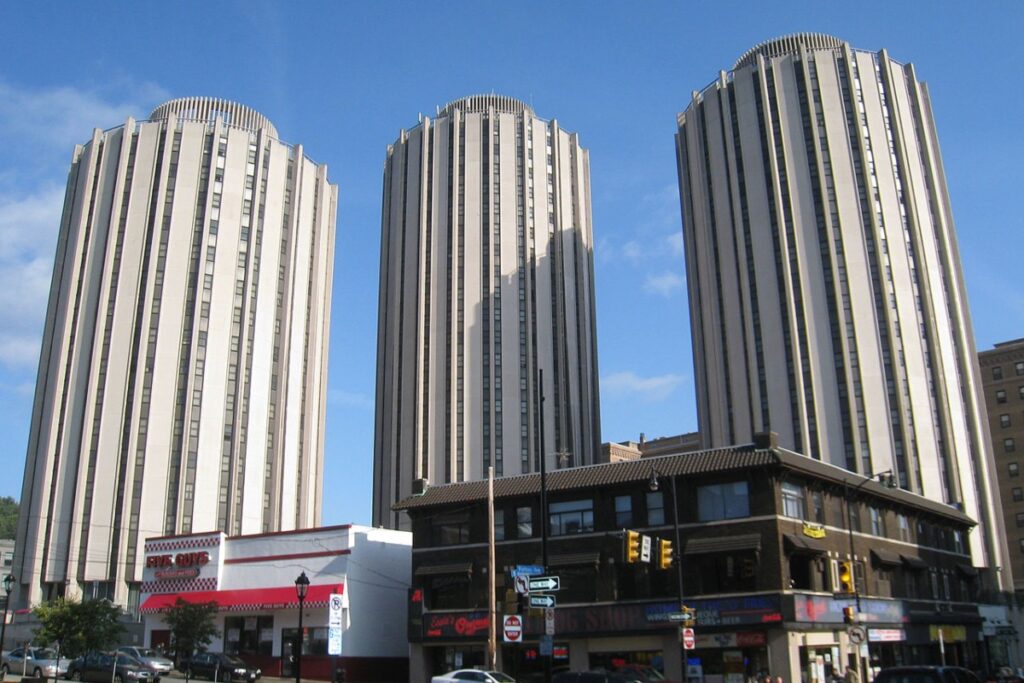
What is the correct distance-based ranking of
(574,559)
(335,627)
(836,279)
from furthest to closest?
(836,279) < (574,559) < (335,627)

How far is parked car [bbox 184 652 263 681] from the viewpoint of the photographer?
4862cm

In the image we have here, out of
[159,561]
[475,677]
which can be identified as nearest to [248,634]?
[159,561]

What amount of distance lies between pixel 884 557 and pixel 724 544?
12.1 meters

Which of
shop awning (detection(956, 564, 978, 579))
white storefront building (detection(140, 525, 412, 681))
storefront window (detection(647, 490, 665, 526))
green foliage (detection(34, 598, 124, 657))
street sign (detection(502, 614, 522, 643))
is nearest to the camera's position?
street sign (detection(502, 614, 522, 643))

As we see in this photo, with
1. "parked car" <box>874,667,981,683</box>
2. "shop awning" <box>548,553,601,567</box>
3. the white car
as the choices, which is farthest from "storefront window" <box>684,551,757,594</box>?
"parked car" <box>874,667,981,683</box>

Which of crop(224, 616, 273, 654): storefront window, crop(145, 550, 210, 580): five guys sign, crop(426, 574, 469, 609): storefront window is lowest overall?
crop(224, 616, 273, 654): storefront window

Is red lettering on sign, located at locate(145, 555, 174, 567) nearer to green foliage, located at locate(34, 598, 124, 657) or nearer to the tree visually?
green foliage, located at locate(34, 598, 124, 657)

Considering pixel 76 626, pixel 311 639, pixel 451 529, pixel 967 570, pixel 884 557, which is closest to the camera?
pixel 76 626

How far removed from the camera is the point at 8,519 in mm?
162250

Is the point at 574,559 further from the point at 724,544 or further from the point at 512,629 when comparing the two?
the point at 512,629

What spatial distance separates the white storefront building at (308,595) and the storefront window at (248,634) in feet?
0.20

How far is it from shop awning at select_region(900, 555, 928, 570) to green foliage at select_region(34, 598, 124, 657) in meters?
44.1

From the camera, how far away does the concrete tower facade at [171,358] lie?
87.0m

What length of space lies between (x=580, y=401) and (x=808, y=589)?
7048 centimetres
